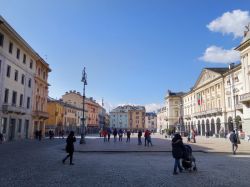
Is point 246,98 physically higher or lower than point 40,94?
lower

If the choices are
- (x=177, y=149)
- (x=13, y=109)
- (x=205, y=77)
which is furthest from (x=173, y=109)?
(x=177, y=149)

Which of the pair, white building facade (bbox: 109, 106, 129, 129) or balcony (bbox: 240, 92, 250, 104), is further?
white building facade (bbox: 109, 106, 129, 129)

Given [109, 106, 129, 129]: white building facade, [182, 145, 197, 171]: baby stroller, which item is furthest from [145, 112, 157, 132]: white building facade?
[182, 145, 197, 171]: baby stroller

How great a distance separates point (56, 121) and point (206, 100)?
3803cm

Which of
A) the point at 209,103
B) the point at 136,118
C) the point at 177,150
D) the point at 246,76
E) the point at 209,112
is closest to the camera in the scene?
the point at 177,150

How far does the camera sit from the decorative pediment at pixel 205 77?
62.5 meters

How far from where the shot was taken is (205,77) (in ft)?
227

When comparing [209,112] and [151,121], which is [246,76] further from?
[151,121]

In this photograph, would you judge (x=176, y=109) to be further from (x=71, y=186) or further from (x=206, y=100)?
(x=71, y=186)

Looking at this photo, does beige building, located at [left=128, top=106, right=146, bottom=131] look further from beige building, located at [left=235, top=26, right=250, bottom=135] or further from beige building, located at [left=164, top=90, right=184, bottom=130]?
beige building, located at [left=235, top=26, right=250, bottom=135]

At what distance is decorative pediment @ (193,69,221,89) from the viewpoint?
62469 millimetres

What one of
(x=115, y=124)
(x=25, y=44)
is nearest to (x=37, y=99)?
(x=25, y=44)

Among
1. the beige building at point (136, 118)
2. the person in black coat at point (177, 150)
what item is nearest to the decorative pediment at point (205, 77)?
the person in black coat at point (177, 150)

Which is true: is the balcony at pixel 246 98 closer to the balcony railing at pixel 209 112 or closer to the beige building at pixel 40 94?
the balcony railing at pixel 209 112
